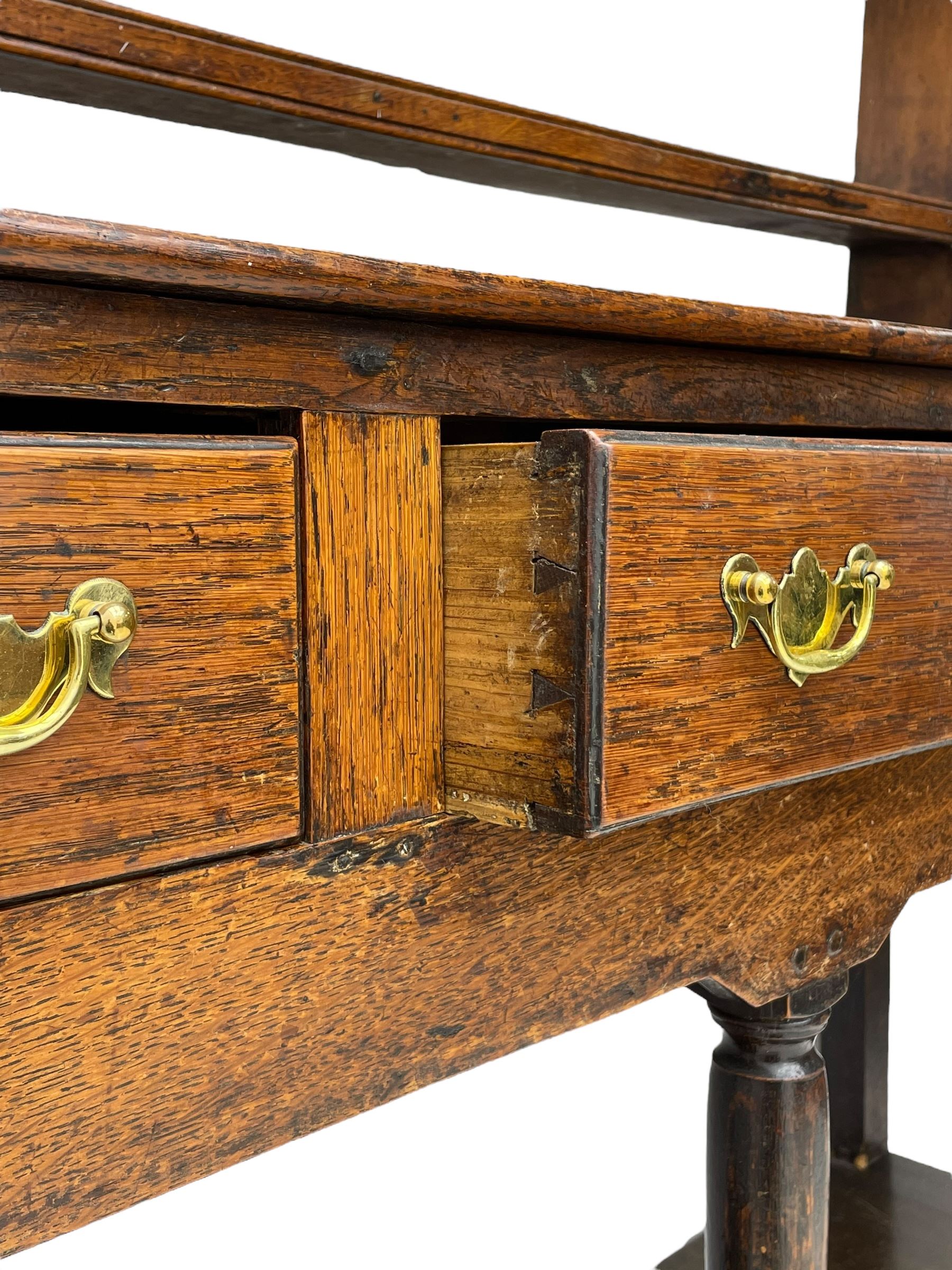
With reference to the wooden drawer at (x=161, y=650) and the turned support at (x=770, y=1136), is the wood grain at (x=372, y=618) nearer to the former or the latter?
the wooden drawer at (x=161, y=650)

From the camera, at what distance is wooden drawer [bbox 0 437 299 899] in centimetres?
43

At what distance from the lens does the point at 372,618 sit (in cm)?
54

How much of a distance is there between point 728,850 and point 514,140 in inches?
23.6

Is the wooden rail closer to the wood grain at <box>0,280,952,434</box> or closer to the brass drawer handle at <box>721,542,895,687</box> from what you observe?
the wood grain at <box>0,280,952,434</box>

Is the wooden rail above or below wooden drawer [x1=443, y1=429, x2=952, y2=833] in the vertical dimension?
above

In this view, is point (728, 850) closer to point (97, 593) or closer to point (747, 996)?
point (747, 996)

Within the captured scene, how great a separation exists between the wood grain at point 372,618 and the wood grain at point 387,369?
0.02 meters

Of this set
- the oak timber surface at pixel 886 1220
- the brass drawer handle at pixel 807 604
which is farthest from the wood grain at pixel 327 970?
the oak timber surface at pixel 886 1220

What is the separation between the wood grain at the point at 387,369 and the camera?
447mm

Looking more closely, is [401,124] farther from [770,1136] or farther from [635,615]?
[770,1136]

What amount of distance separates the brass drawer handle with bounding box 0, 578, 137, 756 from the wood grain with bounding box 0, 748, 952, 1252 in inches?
3.1

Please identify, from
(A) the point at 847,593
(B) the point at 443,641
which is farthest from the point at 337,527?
(A) the point at 847,593

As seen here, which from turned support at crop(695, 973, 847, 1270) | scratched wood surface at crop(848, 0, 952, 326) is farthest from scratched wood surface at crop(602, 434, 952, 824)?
scratched wood surface at crop(848, 0, 952, 326)

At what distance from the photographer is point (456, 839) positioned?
1.95ft
